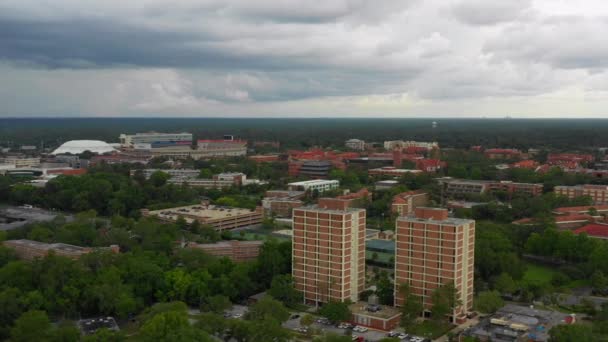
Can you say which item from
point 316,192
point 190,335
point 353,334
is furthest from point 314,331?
point 316,192

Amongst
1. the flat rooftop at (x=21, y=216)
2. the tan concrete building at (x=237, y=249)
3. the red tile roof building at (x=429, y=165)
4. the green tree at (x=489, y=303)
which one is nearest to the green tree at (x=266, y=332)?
the green tree at (x=489, y=303)

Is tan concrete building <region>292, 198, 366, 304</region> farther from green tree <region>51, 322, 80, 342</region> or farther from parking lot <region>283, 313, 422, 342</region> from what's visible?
green tree <region>51, 322, 80, 342</region>

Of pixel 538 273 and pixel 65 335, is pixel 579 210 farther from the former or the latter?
pixel 65 335

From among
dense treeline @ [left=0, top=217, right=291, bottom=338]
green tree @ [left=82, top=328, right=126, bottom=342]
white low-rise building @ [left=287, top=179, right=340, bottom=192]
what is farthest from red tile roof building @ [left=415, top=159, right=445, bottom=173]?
green tree @ [left=82, top=328, right=126, bottom=342]

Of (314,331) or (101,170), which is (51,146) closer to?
(101,170)

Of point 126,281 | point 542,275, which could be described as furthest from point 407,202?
point 126,281

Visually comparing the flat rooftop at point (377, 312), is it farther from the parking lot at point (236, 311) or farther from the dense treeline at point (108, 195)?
the dense treeline at point (108, 195)

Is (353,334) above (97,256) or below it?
below
